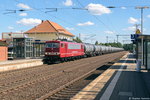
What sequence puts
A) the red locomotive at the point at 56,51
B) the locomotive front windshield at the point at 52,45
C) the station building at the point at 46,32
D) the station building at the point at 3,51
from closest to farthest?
the station building at the point at 3,51 → the red locomotive at the point at 56,51 → the locomotive front windshield at the point at 52,45 → the station building at the point at 46,32

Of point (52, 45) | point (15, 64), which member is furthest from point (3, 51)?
point (52, 45)

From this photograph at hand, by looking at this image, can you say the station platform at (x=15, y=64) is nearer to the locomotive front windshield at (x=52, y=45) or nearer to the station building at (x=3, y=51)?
the locomotive front windshield at (x=52, y=45)

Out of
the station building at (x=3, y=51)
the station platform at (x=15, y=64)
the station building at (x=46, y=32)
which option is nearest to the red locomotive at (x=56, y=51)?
the station platform at (x=15, y=64)

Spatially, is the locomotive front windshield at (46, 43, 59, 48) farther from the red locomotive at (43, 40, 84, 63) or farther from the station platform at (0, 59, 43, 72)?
the station platform at (0, 59, 43, 72)

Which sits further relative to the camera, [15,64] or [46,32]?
[46,32]

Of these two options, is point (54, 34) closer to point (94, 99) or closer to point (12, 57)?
point (12, 57)

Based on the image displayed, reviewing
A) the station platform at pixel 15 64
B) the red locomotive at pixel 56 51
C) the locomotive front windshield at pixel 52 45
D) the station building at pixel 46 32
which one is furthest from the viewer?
the station building at pixel 46 32

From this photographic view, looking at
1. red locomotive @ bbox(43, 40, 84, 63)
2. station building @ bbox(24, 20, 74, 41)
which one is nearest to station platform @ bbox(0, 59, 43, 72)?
red locomotive @ bbox(43, 40, 84, 63)

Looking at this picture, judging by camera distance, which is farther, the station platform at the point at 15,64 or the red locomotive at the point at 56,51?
the red locomotive at the point at 56,51

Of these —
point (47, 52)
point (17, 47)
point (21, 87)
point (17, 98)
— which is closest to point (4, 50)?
point (17, 47)

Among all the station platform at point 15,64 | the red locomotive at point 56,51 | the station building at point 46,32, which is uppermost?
the station building at point 46,32

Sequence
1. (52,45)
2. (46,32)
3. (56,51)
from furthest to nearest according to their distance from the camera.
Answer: (46,32)
(52,45)
(56,51)

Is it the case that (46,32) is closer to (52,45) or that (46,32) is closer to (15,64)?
(52,45)

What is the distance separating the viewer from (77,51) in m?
36.6
